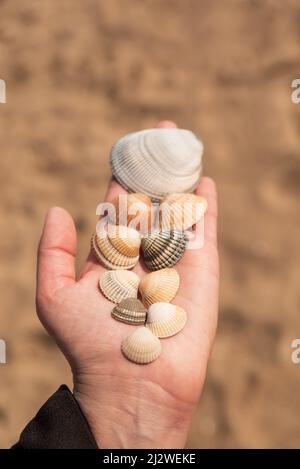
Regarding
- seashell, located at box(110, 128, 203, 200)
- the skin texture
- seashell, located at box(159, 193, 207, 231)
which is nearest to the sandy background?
seashell, located at box(110, 128, 203, 200)

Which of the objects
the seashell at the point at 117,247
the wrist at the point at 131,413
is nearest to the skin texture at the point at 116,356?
the wrist at the point at 131,413

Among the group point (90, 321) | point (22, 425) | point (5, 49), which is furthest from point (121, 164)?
point (5, 49)

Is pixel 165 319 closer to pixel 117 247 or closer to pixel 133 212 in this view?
pixel 117 247

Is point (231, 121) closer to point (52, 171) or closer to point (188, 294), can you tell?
point (52, 171)

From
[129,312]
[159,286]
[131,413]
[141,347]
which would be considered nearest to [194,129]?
[159,286]

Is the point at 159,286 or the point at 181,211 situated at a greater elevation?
the point at 181,211

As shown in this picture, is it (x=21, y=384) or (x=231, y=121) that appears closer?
(x=21, y=384)

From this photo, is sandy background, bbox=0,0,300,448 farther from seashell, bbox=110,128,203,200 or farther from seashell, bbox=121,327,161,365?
seashell, bbox=121,327,161,365
